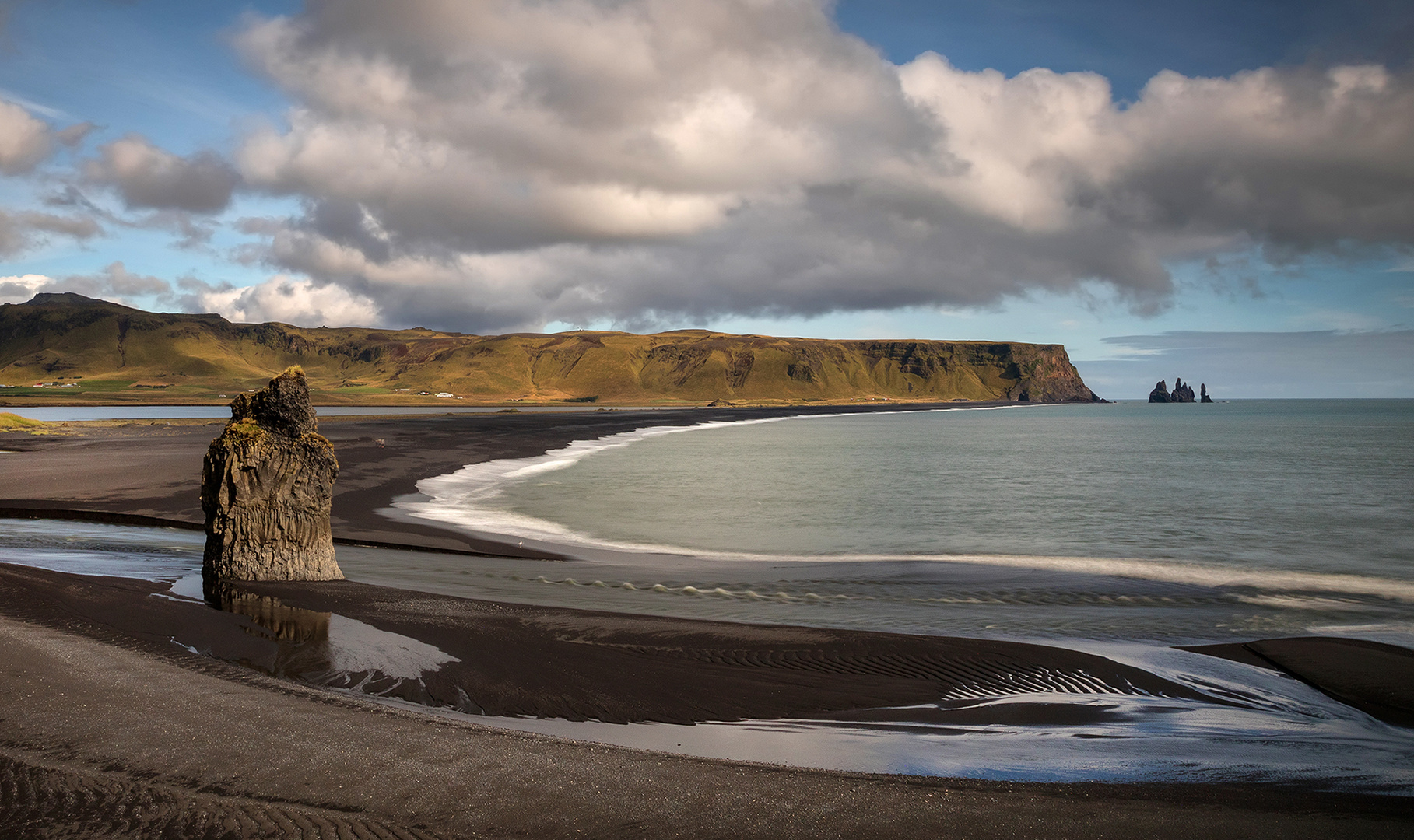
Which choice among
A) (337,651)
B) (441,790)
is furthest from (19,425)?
(441,790)

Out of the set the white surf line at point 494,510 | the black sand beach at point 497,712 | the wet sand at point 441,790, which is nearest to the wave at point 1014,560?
the white surf line at point 494,510

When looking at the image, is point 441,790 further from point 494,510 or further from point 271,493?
point 494,510

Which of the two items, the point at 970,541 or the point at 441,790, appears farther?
the point at 970,541

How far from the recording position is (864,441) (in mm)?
73688

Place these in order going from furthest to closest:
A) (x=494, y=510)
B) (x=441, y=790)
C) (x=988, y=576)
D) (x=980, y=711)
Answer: (x=494, y=510) < (x=988, y=576) < (x=980, y=711) < (x=441, y=790)

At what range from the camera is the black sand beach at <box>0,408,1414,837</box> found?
15.2 ft

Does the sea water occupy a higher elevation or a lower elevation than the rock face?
lower

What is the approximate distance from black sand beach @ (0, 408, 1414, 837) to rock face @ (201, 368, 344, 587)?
0.76 metres

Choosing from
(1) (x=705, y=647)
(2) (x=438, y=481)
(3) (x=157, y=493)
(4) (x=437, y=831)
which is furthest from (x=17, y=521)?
(4) (x=437, y=831)

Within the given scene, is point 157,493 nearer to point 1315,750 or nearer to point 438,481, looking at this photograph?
point 438,481

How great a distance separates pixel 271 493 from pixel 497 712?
7.23 metres

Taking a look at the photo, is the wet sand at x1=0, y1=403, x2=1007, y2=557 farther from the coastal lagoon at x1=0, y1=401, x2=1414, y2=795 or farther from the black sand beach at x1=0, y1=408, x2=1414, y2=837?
the black sand beach at x1=0, y1=408, x2=1414, y2=837

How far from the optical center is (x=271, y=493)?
39.0 feet

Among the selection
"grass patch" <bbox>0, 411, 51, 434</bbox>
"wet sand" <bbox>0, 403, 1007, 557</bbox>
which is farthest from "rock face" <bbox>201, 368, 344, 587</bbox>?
"grass patch" <bbox>0, 411, 51, 434</bbox>
